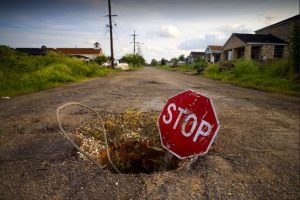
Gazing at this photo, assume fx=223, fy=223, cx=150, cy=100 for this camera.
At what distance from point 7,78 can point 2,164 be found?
7.92 meters

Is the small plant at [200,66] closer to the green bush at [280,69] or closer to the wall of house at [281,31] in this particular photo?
the wall of house at [281,31]

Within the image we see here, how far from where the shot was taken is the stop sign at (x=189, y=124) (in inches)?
76.5

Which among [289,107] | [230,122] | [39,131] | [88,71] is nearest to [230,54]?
[88,71]

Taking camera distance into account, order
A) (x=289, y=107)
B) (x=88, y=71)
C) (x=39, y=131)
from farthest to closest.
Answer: (x=88, y=71)
(x=289, y=107)
(x=39, y=131)

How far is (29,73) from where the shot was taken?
35.0 feet

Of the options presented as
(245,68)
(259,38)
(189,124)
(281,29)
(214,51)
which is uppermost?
(281,29)

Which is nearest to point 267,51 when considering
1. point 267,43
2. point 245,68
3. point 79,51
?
point 267,43

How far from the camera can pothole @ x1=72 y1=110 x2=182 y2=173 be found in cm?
282

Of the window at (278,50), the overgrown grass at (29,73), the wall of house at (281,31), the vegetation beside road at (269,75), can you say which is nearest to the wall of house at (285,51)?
the window at (278,50)

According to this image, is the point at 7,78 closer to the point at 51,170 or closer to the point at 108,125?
the point at 108,125

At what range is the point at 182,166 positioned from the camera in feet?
8.42

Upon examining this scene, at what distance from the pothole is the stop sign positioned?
0.51 metres

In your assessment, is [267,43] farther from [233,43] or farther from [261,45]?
[233,43]

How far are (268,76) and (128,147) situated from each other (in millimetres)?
12648
